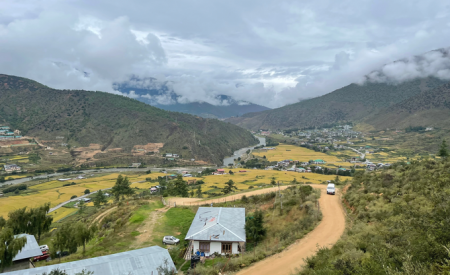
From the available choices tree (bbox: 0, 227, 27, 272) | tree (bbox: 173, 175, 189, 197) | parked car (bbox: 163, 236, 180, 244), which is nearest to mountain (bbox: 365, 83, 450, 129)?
tree (bbox: 173, 175, 189, 197)

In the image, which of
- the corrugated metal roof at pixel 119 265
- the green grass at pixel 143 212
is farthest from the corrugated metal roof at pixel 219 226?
the green grass at pixel 143 212

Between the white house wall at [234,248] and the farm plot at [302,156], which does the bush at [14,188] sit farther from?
the farm plot at [302,156]

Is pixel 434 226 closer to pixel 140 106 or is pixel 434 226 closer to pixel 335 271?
pixel 335 271

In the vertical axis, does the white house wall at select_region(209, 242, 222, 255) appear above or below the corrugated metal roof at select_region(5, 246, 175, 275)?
below

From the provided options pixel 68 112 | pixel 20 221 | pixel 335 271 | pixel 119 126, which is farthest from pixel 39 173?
pixel 335 271

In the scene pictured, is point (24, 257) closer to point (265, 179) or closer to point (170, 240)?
point (170, 240)

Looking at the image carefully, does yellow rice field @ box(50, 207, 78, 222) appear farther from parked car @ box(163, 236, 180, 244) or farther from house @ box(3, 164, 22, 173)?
house @ box(3, 164, 22, 173)
